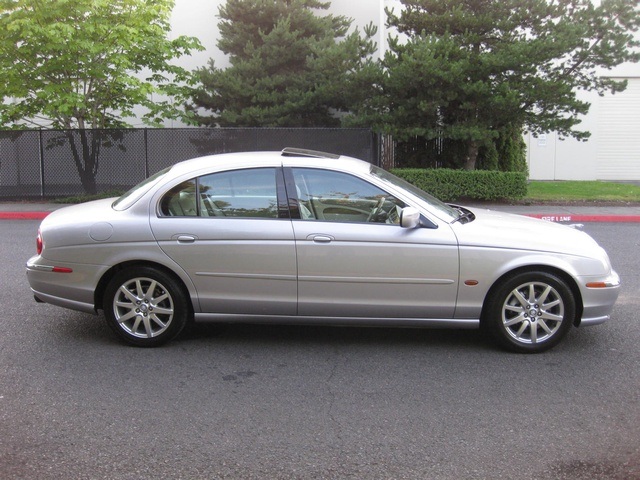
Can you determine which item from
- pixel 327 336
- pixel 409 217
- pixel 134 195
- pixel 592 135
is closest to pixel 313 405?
pixel 327 336

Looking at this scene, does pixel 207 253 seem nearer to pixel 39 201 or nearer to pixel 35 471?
pixel 35 471

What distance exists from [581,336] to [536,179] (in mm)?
19610

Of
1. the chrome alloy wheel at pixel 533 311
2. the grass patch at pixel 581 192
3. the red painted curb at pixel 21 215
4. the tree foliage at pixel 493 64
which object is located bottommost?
the chrome alloy wheel at pixel 533 311

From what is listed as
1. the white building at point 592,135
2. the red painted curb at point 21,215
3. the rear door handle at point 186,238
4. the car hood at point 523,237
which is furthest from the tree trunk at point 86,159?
the car hood at point 523,237

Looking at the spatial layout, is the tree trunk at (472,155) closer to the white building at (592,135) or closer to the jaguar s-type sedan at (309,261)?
the white building at (592,135)

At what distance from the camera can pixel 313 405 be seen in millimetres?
4520

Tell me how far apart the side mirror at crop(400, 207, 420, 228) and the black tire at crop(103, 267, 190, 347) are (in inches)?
73.0

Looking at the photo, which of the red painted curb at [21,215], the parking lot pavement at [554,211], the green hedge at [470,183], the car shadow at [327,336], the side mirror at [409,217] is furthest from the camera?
the green hedge at [470,183]

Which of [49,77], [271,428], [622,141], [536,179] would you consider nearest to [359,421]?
[271,428]

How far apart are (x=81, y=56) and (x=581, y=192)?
44.2ft

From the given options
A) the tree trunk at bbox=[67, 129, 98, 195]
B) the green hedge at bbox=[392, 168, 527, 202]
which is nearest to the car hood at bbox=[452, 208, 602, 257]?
the green hedge at bbox=[392, 168, 527, 202]

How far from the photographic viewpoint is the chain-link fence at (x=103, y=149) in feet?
61.2

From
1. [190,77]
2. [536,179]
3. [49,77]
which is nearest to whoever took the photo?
[49,77]

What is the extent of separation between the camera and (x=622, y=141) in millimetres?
24844
